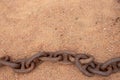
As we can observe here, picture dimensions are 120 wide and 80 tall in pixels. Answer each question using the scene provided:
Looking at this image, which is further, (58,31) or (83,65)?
(58,31)

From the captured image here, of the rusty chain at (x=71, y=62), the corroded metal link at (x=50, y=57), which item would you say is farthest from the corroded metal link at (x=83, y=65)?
the corroded metal link at (x=50, y=57)

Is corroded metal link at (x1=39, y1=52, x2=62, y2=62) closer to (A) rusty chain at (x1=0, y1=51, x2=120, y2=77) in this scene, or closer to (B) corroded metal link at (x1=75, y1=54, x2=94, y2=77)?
(A) rusty chain at (x1=0, y1=51, x2=120, y2=77)

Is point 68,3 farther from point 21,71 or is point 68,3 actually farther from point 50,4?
point 21,71

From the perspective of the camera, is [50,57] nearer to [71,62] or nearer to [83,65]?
[71,62]

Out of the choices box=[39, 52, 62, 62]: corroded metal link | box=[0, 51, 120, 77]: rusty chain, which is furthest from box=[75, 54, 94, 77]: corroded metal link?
box=[39, 52, 62, 62]: corroded metal link

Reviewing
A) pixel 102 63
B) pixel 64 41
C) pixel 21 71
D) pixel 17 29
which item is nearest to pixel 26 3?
pixel 17 29

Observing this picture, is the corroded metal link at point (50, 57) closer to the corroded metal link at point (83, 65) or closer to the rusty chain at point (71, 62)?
the rusty chain at point (71, 62)

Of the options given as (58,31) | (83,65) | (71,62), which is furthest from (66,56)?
(58,31)
